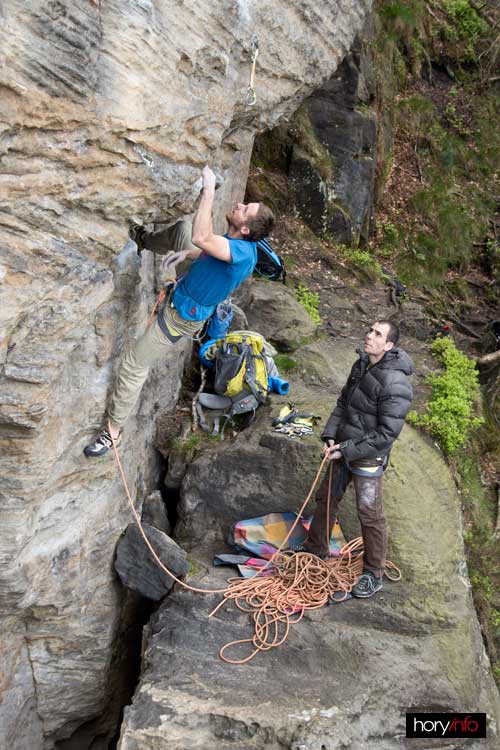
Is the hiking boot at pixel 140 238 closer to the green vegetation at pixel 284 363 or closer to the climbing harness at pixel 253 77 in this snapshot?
the climbing harness at pixel 253 77

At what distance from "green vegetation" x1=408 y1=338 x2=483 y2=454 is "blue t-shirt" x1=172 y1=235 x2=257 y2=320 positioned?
3893 mm

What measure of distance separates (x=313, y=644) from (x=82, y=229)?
3774 mm

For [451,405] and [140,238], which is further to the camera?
[451,405]

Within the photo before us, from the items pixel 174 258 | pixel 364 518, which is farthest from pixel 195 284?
pixel 364 518

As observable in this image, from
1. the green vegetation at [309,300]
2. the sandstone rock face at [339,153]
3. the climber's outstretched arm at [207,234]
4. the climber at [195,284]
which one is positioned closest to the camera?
the climber's outstretched arm at [207,234]

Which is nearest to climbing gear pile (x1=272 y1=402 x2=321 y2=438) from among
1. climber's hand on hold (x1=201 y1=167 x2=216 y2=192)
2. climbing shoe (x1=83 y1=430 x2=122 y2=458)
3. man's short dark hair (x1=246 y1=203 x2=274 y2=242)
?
climbing shoe (x1=83 y1=430 x2=122 y2=458)

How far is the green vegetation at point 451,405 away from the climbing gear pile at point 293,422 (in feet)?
5.48

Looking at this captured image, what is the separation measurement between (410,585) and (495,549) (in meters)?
3.43

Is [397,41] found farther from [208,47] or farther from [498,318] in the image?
[208,47]

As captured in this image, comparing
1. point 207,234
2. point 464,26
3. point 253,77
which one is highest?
point 464,26

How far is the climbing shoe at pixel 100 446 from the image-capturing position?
546cm

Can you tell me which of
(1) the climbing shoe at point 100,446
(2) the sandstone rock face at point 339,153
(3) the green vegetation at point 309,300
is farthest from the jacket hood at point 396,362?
(2) the sandstone rock face at point 339,153

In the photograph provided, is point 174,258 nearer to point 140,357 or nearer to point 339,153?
point 140,357

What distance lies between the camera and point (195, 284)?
5180 millimetres
